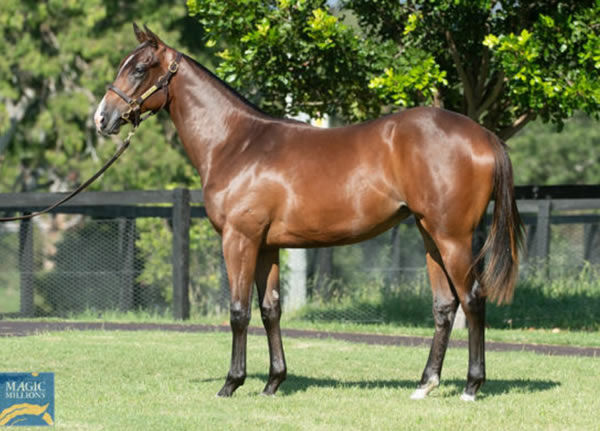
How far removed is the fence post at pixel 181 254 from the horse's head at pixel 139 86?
636 centimetres

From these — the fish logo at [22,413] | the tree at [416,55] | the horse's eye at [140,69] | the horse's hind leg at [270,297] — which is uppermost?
the tree at [416,55]

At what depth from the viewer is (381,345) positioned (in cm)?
1075

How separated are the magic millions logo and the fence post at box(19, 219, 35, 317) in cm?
892

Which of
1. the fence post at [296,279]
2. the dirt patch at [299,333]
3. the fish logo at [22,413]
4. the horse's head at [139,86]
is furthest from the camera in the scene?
the fence post at [296,279]

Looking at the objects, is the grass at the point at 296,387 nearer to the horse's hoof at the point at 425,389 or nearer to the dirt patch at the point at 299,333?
the horse's hoof at the point at 425,389

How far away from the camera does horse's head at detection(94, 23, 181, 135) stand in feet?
24.5

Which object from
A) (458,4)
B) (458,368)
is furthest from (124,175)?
(458,368)

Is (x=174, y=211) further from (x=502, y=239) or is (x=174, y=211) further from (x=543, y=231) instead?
(x=502, y=239)

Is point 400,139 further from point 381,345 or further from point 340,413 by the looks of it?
point 381,345

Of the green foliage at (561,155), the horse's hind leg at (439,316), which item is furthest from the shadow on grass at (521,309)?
the green foliage at (561,155)

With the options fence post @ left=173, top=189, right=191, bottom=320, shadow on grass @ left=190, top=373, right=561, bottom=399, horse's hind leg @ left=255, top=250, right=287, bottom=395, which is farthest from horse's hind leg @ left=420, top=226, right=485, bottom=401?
fence post @ left=173, top=189, right=191, bottom=320

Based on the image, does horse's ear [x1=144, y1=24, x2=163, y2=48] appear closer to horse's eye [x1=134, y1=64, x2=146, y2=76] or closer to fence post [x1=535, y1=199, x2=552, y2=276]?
horse's eye [x1=134, y1=64, x2=146, y2=76]

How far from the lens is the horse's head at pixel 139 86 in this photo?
7473 mm

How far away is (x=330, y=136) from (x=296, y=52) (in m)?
4.56
